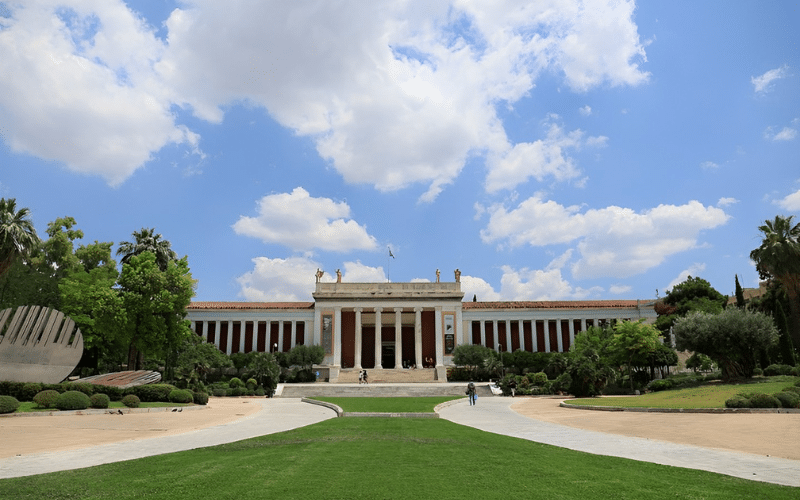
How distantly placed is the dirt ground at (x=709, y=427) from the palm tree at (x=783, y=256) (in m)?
24.6

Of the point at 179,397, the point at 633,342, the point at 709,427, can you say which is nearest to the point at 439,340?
the point at 633,342

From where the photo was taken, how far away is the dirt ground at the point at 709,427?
12.7 metres

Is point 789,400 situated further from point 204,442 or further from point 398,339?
point 398,339

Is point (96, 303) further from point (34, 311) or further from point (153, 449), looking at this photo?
point (153, 449)

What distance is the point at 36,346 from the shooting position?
82.6 feet

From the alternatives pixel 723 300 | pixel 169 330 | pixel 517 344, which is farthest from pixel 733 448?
pixel 517 344

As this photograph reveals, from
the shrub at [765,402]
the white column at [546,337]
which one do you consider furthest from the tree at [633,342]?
the white column at [546,337]

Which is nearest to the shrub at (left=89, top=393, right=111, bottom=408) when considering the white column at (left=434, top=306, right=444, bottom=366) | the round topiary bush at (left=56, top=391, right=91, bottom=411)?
the round topiary bush at (left=56, top=391, right=91, bottom=411)

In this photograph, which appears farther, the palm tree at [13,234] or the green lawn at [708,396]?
the palm tree at [13,234]

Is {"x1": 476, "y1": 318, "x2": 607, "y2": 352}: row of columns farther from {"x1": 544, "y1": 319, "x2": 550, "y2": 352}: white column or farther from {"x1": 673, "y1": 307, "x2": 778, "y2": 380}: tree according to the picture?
{"x1": 673, "y1": 307, "x2": 778, "y2": 380}: tree

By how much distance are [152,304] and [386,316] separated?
36941 millimetres

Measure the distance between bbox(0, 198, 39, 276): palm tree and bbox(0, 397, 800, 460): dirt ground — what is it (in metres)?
18.5

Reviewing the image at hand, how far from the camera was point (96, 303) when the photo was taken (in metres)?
37.6

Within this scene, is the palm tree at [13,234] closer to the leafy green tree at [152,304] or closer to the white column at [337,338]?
the leafy green tree at [152,304]
